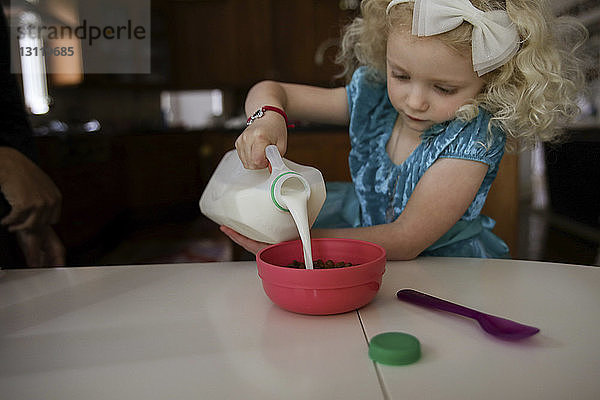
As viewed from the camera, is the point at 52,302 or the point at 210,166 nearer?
the point at 52,302

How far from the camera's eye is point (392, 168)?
3.94ft

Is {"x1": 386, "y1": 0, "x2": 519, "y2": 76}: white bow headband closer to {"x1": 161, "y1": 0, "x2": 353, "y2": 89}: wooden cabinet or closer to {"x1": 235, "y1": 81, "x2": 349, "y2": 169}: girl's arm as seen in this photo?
{"x1": 235, "y1": 81, "x2": 349, "y2": 169}: girl's arm

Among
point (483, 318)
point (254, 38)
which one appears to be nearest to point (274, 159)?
point (483, 318)

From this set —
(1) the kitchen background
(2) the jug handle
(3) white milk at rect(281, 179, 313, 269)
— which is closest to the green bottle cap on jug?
(3) white milk at rect(281, 179, 313, 269)

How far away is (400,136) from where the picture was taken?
1222mm

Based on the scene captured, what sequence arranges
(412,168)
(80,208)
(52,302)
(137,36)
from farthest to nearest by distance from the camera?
(80,208) < (137,36) < (412,168) < (52,302)

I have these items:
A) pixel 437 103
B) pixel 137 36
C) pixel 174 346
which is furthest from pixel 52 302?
pixel 137 36

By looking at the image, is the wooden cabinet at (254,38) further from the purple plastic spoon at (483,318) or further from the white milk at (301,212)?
the purple plastic spoon at (483,318)

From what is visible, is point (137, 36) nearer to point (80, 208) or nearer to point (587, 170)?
point (80, 208)

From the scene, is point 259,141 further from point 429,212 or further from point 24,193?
point 24,193

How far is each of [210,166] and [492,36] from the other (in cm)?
291

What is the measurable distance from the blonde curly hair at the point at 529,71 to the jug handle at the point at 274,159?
0.36m

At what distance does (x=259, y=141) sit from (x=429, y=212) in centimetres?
36

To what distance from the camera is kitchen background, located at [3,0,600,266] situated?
2920 millimetres
